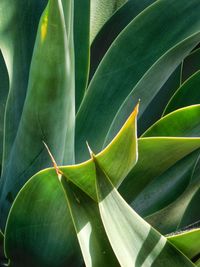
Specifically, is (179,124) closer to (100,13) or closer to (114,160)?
(114,160)

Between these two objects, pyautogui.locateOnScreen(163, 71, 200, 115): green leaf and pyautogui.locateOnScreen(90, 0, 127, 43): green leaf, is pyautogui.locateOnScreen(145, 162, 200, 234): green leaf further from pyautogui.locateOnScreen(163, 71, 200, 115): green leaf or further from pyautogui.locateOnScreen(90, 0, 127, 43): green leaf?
pyautogui.locateOnScreen(90, 0, 127, 43): green leaf

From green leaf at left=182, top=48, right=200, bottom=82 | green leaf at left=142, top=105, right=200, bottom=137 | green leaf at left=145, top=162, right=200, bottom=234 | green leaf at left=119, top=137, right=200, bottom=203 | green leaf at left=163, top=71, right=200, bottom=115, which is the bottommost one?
green leaf at left=145, top=162, right=200, bottom=234

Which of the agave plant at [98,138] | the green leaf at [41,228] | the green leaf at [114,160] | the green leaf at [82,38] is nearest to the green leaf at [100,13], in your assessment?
the agave plant at [98,138]

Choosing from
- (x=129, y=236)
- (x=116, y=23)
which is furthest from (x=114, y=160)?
(x=116, y=23)

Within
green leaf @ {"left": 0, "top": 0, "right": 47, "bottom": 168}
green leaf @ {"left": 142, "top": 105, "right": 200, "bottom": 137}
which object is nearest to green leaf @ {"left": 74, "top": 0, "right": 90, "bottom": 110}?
green leaf @ {"left": 0, "top": 0, "right": 47, "bottom": 168}

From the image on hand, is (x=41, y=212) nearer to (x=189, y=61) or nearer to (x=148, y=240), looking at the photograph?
(x=148, y=240)

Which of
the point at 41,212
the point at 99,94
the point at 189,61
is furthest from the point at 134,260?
the point at 189,61

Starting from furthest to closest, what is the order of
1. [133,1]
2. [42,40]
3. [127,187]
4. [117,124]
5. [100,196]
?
[133,1] → [117,124] → [127,187] → [42,40] → [100,196]
